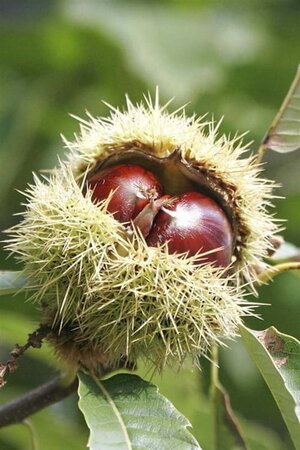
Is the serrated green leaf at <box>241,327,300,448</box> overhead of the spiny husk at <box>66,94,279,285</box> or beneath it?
beneath

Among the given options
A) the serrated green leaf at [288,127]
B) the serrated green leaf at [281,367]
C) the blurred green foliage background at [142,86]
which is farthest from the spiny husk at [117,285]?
the blurred green foliage background at [142,86]

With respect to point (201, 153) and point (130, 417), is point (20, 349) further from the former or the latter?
point (201, 153)

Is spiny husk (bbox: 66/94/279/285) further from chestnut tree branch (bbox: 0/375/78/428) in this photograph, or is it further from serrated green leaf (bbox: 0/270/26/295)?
chestnut tree branch (bbox: 0/375/78/428)

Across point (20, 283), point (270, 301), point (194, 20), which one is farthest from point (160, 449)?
point (194, 20)

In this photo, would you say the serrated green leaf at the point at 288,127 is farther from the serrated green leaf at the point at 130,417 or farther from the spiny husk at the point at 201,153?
the serrated green leaf at the point at 130,417

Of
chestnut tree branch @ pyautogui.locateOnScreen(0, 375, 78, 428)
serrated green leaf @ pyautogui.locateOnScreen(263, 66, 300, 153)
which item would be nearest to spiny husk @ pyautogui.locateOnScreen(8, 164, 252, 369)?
chestnut tree branch @ pyautogui.locateOnScreen(0, 375, 78, 428)

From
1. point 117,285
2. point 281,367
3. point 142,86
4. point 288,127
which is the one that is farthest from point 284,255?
point 142,86
